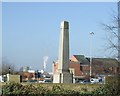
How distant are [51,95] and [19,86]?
2227mm

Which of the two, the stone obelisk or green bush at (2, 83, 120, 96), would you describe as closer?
green bush at (2, 83, 120, 96)

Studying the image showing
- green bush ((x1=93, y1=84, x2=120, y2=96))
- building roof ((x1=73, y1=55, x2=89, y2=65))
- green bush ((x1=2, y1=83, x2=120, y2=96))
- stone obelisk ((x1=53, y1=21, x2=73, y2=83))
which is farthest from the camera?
building roof ((x1=73, y1=55, x2=89, y2=65))

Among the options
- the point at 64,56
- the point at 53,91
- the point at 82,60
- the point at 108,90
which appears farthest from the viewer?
the point at 82,60

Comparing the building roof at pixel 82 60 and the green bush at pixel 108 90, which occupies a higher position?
the building roof at pixel 82 60

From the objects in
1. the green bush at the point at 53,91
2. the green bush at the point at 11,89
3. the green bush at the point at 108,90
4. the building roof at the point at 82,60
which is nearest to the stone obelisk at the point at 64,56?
the green bush at the point at 53,91

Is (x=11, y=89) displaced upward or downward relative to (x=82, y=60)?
downward

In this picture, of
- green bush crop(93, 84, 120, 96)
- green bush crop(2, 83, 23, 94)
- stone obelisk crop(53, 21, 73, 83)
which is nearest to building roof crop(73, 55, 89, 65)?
stone obelisk crop(53, 21, 73, 83)

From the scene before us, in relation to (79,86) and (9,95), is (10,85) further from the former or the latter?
(79,86)

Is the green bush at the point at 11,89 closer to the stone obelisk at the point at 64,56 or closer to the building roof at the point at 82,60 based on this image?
the stone obelisk at the point at 64,56

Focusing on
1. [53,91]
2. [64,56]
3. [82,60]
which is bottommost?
[53,91]

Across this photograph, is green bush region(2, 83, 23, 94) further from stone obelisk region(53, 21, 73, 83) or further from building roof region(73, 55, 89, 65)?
building roof region(73, 55, 89, 65)

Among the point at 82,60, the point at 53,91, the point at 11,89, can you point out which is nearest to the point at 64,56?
the point at 53,91

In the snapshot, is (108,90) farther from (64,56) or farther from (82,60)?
(82,60)

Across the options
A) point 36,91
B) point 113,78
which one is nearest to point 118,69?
point 113,78
